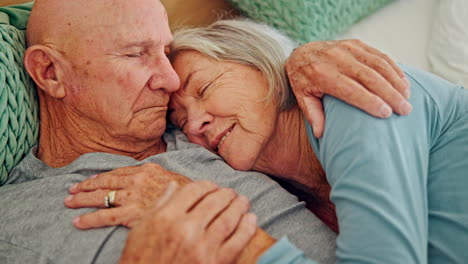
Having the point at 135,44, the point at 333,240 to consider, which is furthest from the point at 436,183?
the point at 135,44

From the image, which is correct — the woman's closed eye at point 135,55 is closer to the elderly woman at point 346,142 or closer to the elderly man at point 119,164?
the elderly man at point 119,164

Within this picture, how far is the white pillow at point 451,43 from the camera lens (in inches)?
67.7

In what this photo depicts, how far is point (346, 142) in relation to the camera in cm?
104

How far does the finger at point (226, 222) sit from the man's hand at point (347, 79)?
320 mm

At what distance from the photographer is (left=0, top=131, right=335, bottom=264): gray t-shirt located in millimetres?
1058

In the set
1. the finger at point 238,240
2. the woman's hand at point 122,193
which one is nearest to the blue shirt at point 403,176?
the finger at point 238,240

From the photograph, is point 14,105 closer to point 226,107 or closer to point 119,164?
point 119,164

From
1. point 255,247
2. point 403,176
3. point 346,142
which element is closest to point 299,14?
point 346,142

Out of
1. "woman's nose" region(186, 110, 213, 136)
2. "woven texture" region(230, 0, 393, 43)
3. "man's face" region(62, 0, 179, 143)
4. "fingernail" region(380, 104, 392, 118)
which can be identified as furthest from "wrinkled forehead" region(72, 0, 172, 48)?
"fingernail" region(380, 104, 392, 118)

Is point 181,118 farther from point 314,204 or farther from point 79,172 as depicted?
point 314,204

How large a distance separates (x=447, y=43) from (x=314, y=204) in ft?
3.11

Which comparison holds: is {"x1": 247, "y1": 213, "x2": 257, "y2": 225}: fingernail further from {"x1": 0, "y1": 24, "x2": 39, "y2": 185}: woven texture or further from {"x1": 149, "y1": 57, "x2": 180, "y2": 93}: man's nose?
{"x1": 0, "y1": 24, "x2": 39, "y2": 185}: woven texture

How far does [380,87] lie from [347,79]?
90 millimetres

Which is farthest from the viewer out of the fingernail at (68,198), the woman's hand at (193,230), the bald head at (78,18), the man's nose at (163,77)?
the man's nose at (163,77)
